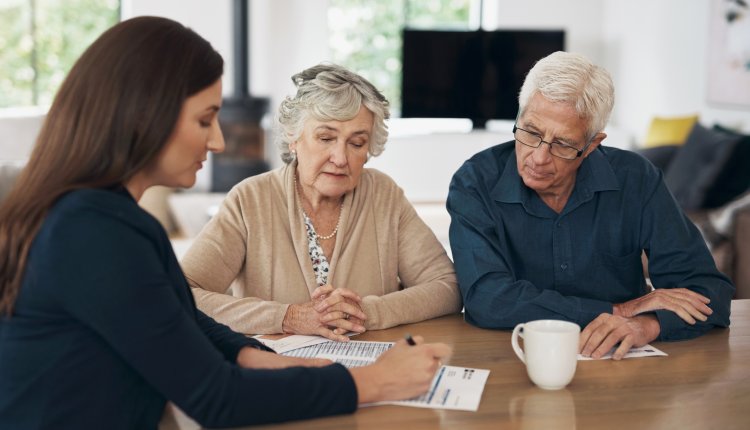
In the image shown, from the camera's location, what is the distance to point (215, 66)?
4.17 feet

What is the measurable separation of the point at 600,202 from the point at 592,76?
11.6 inches

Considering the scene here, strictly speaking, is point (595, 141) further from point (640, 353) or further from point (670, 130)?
point (670, 130)

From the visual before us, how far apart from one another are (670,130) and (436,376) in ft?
15.5

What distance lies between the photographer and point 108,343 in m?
1.17

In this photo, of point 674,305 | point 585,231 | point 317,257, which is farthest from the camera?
point 317,257

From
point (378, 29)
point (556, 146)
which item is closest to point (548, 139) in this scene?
point (556, 146)

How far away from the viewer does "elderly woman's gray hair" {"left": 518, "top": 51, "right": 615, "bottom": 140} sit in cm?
194

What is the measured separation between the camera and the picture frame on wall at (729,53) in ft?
17.3

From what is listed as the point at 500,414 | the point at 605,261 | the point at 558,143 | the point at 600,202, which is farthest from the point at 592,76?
the point at 500,414

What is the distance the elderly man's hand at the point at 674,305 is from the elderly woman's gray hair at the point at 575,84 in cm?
41

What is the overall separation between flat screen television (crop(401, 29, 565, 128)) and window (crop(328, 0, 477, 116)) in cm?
40

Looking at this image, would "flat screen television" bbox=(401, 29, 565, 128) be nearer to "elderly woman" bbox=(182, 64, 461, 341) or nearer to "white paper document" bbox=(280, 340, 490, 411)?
"elderly woman" bbox=(182, 64, 461, 341)

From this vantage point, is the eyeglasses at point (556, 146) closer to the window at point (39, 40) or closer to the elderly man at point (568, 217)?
the elderly man at point (568, 217)

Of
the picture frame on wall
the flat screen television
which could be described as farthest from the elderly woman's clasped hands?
the flat screen television
